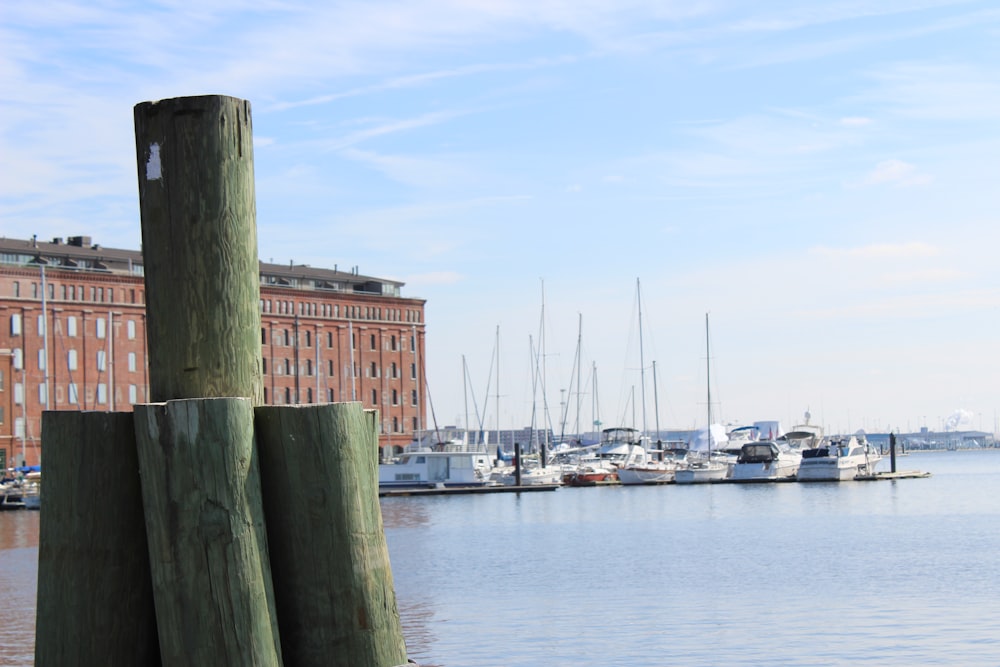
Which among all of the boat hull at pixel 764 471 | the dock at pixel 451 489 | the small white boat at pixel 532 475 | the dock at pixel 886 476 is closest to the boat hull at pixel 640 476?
the small white boat at pixel 532 475

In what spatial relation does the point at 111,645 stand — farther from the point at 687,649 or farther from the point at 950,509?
the point at 950,509

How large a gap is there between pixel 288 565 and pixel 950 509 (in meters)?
66.6

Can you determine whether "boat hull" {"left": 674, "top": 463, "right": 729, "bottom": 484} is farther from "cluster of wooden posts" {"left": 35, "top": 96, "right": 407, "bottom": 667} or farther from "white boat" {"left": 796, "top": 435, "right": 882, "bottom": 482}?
"cluster of wooden posts" {"left": 35, "top": 96, "right": 407, "bottom": 667}

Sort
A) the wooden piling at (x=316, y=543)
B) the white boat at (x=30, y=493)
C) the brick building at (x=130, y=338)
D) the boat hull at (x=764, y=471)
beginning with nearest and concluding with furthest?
1. the wooden piling at (x=316, y=543)
2. the white boat at (x=30, y=493)
3. the boat hull at (x=764, y=471)
4. the brick building at (x=130, y=338)

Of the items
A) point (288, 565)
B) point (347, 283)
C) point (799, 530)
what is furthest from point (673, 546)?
point (347, 283)

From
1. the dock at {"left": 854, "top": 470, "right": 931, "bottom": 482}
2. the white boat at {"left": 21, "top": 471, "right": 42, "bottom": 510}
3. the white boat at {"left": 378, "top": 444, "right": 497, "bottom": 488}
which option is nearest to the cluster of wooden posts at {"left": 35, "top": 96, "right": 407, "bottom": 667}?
the white boat at {"left": 21, "top": 471, "right": 42, "bottom": 510}

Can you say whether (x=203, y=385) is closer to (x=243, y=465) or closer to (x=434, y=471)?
(x=243, y=465)

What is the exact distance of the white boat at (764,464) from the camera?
91812mm

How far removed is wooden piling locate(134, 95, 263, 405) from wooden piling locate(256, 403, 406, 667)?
1.14ft

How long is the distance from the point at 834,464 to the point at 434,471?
2630 cm

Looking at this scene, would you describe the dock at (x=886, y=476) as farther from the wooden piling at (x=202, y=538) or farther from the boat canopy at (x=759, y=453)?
the wooden piling at (x=202, y=538)

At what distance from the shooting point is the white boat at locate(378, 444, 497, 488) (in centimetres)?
8869

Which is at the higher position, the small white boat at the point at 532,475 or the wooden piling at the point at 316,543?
the wooden piling at the point at 316,543

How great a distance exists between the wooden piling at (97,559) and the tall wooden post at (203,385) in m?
0.25
